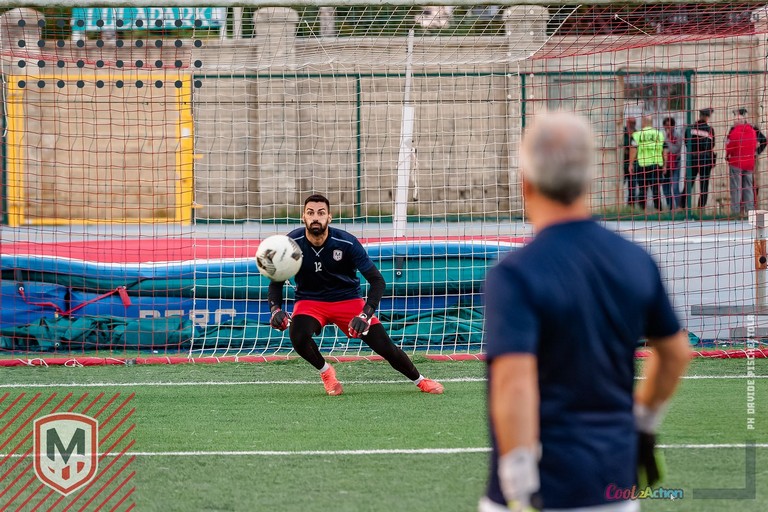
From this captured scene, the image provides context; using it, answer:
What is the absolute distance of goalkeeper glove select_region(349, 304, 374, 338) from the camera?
25.9 feet

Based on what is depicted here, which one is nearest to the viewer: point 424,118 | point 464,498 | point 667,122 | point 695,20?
point 464,498

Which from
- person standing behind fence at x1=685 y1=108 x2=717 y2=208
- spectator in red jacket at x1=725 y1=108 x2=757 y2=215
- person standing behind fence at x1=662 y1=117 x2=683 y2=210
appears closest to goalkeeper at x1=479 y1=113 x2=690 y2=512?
spectator in red jacket at x1=725 y1=108 x2=757 y2=215

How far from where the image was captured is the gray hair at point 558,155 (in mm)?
2404

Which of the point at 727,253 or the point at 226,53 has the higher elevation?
the point at 226,53

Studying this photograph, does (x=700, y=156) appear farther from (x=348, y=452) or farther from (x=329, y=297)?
(x=348, y=452)

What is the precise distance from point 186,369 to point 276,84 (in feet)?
25.2

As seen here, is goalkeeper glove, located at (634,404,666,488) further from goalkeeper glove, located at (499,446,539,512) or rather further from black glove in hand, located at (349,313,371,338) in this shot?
black glove in hand, located at (349,313,371,338)

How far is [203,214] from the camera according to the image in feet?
51.5

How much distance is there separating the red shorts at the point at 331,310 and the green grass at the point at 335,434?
56cm

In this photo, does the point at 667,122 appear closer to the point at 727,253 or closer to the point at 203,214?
→ the point at 727,253

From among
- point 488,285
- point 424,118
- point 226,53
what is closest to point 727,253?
point 424,118

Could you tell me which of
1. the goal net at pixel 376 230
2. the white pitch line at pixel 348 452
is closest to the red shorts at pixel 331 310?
the goal net at pixel 376 230

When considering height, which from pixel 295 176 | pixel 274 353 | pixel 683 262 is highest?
pixel 295 176

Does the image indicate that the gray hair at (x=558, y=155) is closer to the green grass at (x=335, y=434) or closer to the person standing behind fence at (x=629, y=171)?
the green grass at (x=335, y=434)
